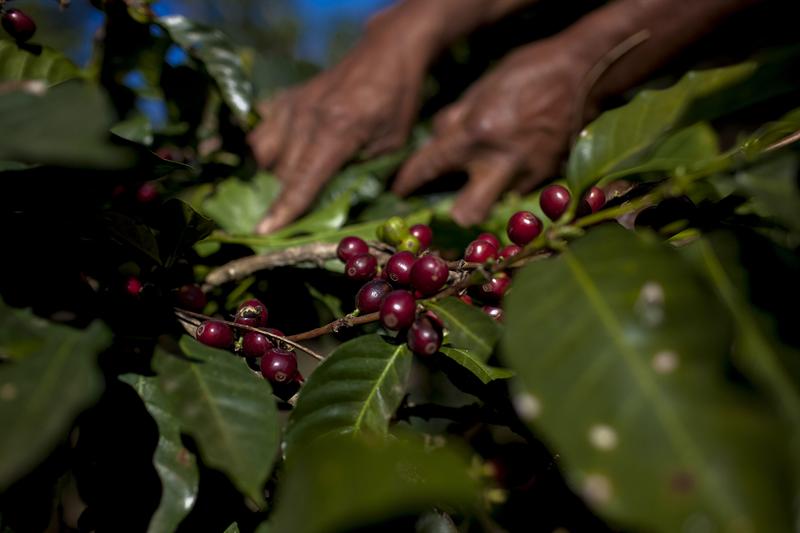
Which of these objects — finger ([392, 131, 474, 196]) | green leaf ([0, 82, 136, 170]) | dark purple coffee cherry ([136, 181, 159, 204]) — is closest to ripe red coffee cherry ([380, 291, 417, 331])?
green leaf ([0, 82, 136, 170])

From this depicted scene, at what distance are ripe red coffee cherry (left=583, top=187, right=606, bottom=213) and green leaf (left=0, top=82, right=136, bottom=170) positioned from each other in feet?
2.54

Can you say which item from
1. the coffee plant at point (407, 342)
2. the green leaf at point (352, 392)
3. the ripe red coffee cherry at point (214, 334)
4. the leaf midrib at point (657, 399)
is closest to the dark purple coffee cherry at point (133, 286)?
the coffee plant at point (407, 342)

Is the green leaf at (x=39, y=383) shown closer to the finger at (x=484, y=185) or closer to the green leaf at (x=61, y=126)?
the green leaf at (x=61, y=126)

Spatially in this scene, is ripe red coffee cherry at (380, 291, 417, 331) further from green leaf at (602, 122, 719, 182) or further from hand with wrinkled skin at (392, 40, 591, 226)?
hand with wrinkled skin at (392, 40, 591, 226)

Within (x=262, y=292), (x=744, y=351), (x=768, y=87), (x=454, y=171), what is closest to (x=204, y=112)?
(x=262, y=292)

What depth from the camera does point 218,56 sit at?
69.5 inches

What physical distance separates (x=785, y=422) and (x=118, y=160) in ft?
2.40

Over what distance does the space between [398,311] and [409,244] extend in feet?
1.22

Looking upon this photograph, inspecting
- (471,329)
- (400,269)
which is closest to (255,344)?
(400,269)

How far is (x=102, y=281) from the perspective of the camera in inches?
42.6

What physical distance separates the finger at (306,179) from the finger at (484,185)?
0.48 metres

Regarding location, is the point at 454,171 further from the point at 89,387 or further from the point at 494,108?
the point at 89,387

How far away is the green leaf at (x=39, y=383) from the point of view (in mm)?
628

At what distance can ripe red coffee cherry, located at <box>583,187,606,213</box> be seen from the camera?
1.06 metres
